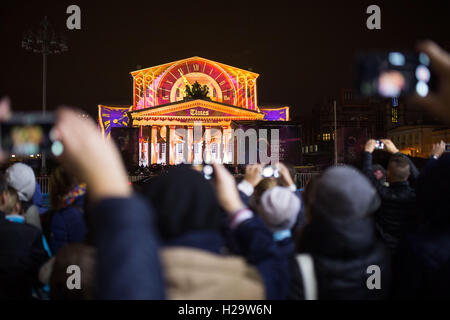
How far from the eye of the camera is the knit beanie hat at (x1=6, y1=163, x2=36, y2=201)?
4.20 meters

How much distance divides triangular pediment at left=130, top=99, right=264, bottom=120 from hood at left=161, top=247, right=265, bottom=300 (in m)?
31.7

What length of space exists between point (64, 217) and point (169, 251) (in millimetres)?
2448

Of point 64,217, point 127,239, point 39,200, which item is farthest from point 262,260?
point 39,200

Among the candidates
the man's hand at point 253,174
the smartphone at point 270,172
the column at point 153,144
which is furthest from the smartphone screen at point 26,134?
the column at point 153,144

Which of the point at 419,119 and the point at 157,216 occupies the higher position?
the point at 419,119

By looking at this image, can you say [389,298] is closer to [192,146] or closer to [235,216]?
[235,216]

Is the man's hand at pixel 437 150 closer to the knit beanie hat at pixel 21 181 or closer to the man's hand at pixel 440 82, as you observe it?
the man's hand at pixel 440 82

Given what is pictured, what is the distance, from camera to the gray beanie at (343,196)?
81.7 inches

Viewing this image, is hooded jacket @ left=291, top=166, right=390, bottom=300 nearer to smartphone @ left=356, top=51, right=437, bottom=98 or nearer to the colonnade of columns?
smartphone @ left=356, top=51, right=437, bottom=98

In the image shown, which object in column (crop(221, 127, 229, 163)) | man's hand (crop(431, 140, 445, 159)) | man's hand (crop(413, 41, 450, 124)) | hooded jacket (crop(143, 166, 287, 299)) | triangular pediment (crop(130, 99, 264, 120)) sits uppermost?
triangular pediment (crop(130, 99, 264, 120))

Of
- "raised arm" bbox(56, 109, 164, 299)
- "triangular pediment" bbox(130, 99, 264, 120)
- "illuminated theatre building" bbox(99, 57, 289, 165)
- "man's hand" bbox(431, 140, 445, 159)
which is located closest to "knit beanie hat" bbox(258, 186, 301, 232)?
"raised arm" bbox(56, 109, 164, 299)

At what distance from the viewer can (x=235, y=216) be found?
2.04 m

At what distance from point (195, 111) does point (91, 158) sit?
32245 millimetres

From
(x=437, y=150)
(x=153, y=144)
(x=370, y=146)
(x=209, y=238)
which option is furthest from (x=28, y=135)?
(x=153, y=144)
